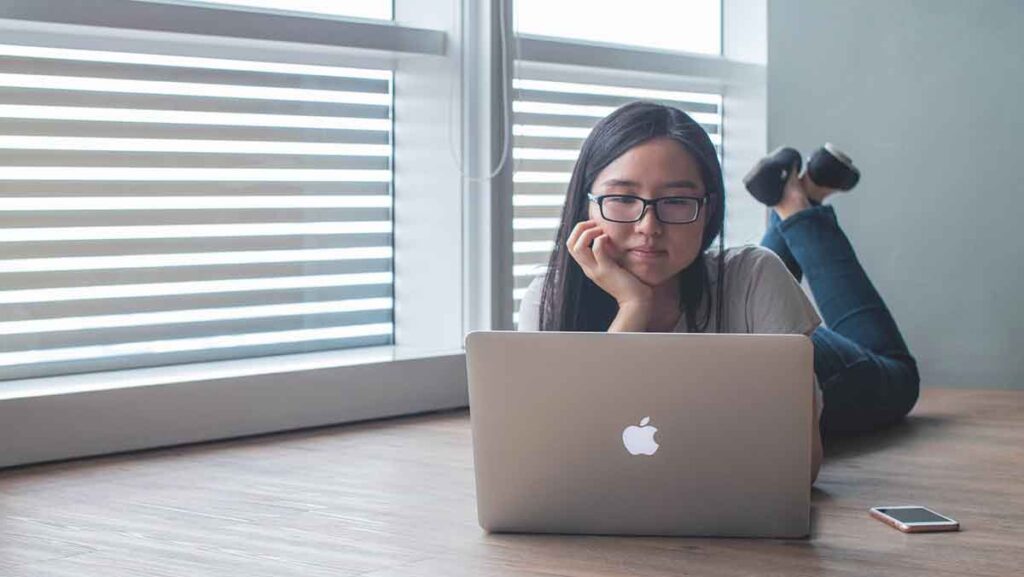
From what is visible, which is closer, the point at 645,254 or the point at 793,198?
the point at 645,254

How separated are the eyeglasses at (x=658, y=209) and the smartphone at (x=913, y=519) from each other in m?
0.63

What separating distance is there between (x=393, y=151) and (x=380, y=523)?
1.74m

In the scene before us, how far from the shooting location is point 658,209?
2447mm

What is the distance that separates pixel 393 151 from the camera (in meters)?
4.06

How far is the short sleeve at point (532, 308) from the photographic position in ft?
8.55

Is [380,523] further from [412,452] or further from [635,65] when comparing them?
[635,65]

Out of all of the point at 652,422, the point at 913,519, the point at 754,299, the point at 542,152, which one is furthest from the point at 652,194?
the point at 542,152

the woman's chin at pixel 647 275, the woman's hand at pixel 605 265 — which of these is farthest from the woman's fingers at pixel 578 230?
the woman's chin at pixel 647 275

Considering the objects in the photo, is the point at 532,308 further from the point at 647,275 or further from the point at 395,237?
the point at 395,237

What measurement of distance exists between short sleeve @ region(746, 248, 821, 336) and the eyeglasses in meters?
0.20

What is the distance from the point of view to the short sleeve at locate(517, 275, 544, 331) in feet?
8.55

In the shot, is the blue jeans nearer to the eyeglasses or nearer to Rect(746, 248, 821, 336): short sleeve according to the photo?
Rect(746, 248, 821, 336): short sleeve

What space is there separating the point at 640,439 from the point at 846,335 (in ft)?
5.72

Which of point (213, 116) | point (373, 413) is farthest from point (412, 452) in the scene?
point (213, 116)
